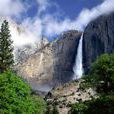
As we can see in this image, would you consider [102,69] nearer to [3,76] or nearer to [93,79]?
[93,79]

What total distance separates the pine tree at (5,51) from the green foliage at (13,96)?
39486 mm

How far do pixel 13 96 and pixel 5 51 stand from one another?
49.0 meters

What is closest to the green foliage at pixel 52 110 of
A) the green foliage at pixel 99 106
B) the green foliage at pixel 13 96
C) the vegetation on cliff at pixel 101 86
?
the vegetation on cliff at pixel 101 86

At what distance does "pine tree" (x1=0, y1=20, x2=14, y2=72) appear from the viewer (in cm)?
13343

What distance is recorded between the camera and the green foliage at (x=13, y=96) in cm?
8694

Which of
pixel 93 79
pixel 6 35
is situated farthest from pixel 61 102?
pixel 93 79

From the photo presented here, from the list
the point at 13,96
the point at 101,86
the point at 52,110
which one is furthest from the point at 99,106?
the point at 52,110

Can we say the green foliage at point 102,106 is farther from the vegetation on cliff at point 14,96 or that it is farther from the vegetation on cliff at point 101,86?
the vegetation on cliff at point 14,96

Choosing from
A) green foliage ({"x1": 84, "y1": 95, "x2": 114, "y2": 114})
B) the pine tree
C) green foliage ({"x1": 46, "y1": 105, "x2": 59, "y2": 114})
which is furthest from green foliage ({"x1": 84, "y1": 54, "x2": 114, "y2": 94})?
green foliage ({"x1": 46, "y1": 105, "x2": 59, "y2": 114})

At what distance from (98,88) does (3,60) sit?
1539 inches

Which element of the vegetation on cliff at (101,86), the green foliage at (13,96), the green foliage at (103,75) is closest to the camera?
the green foliage at (13,96)

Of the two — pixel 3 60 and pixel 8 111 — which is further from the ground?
pixel 3 60

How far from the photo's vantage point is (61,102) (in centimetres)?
19225

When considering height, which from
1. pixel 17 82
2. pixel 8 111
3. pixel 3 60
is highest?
pixel 3 60
